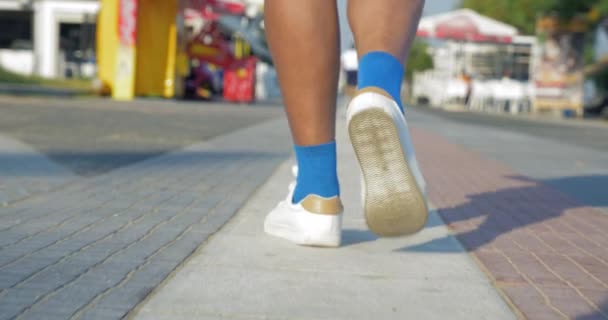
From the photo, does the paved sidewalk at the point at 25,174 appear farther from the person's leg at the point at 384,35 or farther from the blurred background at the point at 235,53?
the blurred background at the point at 235,53

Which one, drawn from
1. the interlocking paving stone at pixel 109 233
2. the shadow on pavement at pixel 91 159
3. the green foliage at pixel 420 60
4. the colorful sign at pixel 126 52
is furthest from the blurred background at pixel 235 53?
the interlocking paving stone at pixel 109 233

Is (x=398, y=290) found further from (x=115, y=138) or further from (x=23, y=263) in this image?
(x=115, y=138)

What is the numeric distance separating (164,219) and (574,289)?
1390 mm

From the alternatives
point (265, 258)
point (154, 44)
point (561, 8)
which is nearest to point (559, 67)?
point (561, 8)

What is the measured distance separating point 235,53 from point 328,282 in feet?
62.5

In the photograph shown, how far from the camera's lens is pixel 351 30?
8.04ft

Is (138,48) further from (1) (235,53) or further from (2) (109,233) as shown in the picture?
(2) (109,233)

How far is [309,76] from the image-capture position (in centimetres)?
241

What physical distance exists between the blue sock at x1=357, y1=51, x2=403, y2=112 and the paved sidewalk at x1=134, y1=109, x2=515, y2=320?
0.46m

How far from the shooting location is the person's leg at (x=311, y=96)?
7.81 feet

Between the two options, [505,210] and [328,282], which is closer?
[328,282]

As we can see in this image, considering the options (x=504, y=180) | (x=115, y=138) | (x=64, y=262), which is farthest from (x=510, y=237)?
(x=115, y=138)

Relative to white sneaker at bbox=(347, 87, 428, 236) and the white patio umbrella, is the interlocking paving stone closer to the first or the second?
white sneaker at bbox=(347, 87, 428, 236)

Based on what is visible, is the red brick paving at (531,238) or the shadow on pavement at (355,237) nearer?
the red brick paving at (531,238)
